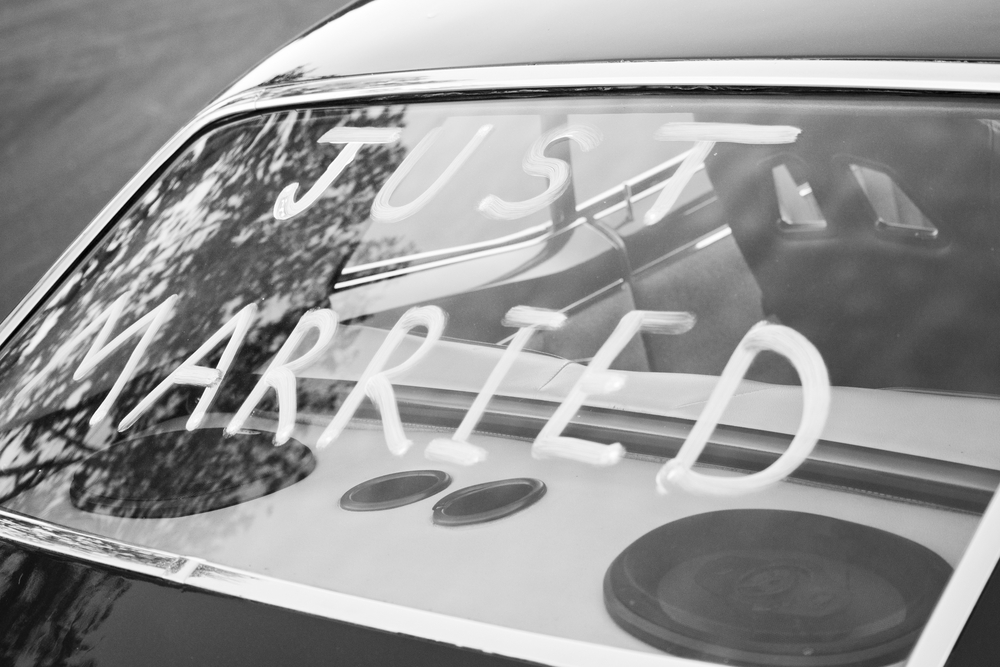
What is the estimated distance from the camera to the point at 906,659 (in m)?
0.82

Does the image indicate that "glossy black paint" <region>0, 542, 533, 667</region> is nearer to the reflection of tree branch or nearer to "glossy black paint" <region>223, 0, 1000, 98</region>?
the reflection of tree branch

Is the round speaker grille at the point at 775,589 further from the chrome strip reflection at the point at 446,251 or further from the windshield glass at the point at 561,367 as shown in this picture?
the chrome strip reflection at the point at 446,251

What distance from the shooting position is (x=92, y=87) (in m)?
7.84

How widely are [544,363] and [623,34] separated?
0.45 metres

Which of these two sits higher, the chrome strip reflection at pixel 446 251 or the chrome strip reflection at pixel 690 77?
the chrome strip reflection at pixel 690 77

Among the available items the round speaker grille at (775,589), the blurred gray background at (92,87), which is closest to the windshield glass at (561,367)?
the round speaker grille at (775,589)

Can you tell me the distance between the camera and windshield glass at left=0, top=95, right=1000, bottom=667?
3.23ft

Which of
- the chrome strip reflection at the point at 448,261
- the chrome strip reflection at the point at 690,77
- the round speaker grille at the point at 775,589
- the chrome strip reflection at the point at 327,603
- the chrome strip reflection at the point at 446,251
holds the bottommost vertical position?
the round speaker grille at the point at 775,589

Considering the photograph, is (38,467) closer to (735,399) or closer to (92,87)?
(735,399)

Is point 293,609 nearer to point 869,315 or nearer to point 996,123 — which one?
point 869,315

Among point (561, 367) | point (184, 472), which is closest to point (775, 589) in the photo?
point (561, 367)

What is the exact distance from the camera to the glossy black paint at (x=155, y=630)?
98cm

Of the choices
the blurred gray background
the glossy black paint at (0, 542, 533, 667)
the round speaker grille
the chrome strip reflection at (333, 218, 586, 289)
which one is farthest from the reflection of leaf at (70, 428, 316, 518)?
the blurred gray background

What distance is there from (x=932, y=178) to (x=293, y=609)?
2.99 ft
